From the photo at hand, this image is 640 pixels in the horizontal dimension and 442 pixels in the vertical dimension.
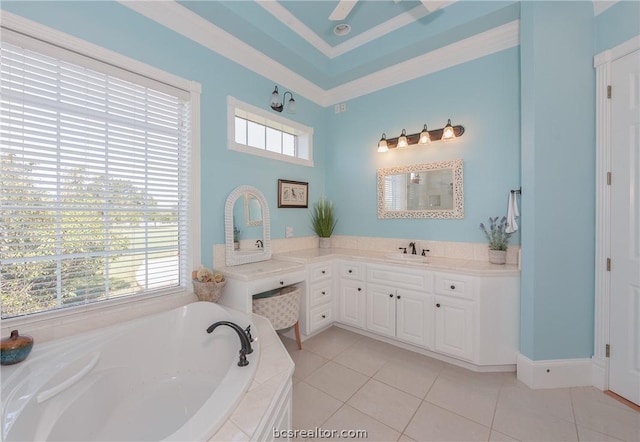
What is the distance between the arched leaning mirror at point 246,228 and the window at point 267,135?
0.48 metres

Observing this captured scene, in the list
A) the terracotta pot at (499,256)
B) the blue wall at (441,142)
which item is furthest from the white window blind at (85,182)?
the terracotta pot at (499,256)

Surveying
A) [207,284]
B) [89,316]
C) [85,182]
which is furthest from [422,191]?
[89,316]

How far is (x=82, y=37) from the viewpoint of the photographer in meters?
1.70

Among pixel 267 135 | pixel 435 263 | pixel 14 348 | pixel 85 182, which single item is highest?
pixel 267 135

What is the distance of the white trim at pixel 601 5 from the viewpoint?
1920 millimetres

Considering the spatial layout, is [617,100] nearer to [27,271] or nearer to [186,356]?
[186,356]

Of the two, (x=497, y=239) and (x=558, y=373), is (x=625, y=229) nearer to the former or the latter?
(x=497, y=239)

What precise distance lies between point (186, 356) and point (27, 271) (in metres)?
1.05

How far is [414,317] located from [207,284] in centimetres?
186

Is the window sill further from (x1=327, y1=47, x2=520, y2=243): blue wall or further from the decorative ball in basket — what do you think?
(x1=327, y1=47, x2=520, y2=243): blue wall

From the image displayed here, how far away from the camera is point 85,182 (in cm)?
172

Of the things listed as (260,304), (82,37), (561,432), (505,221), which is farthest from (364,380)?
(82,37)

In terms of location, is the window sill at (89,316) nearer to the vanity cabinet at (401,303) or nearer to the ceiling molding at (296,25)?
the vanity cabinet at (401,303)

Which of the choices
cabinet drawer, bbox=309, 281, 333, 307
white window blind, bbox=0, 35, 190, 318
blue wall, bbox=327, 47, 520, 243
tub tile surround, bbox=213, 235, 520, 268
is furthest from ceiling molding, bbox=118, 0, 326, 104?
cabinet drawer, bbox=309, 281, 333, 307
